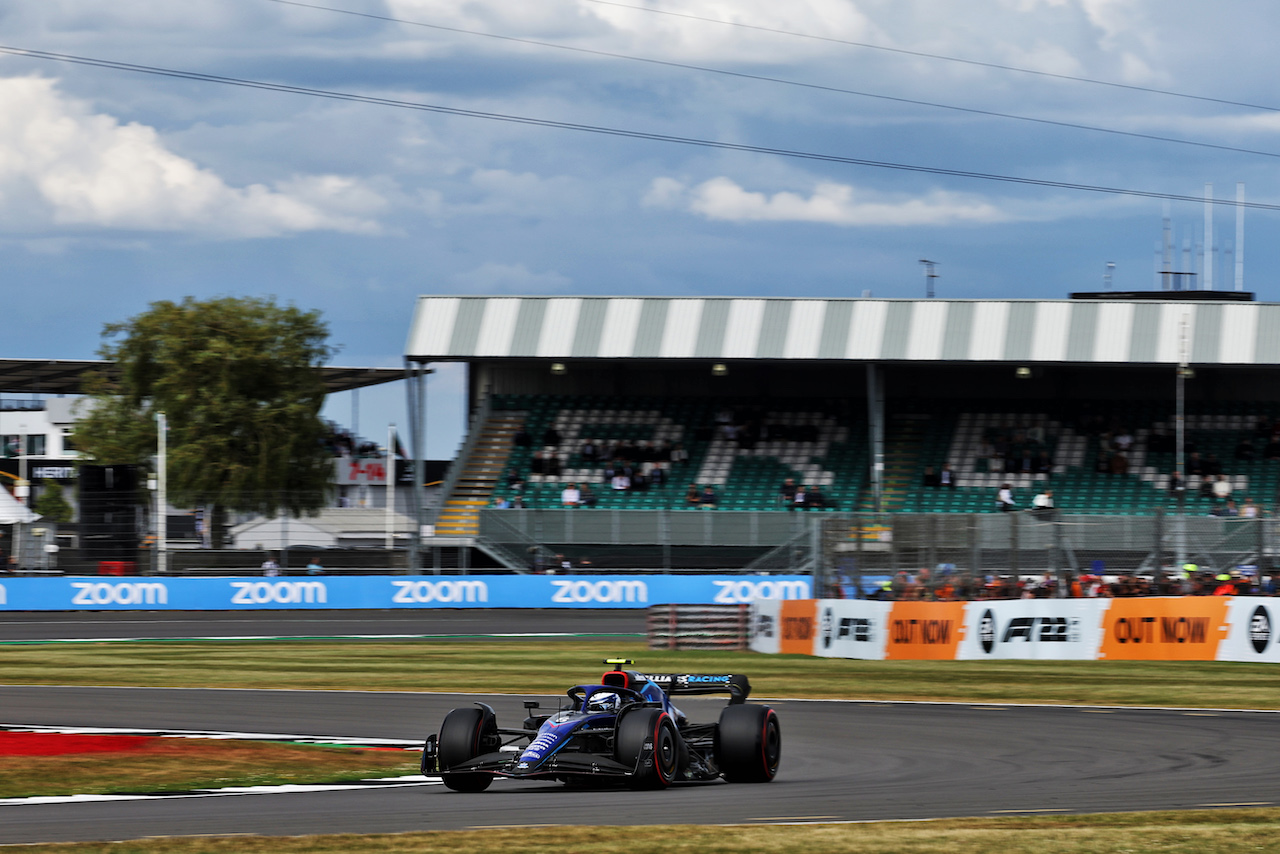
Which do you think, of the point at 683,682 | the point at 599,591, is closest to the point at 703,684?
the point at 683,682

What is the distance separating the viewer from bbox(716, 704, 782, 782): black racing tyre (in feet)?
39.7

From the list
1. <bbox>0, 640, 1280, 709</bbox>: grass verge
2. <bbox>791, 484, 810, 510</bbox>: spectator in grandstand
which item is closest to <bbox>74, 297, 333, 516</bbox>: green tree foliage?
<bbox>791, 484, 810, 510</bbox>: spectator in grandstand

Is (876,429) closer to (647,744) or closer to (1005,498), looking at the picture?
(1005,498)

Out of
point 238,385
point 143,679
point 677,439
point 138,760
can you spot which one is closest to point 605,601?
point 677,439

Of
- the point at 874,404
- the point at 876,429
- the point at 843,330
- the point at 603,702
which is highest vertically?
the point at 843,330

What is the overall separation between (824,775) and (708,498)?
110ft

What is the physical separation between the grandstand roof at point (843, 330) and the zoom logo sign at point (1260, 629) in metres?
23.6

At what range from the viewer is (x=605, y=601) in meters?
40.6

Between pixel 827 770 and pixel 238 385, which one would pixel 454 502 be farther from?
pixel 827 770

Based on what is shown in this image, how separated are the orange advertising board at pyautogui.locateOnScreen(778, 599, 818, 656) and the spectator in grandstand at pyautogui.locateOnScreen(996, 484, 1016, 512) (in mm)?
Result: 15835

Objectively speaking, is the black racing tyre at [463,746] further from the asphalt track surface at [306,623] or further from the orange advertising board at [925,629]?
the asphalt track surface at [306,623]

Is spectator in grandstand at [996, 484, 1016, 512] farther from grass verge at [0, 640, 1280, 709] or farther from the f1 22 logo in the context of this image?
the f1 22 logo

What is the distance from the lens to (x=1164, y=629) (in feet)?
77.3

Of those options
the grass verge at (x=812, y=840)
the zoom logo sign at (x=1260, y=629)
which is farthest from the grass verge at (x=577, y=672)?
the grass verge at (x=812, y=840)
